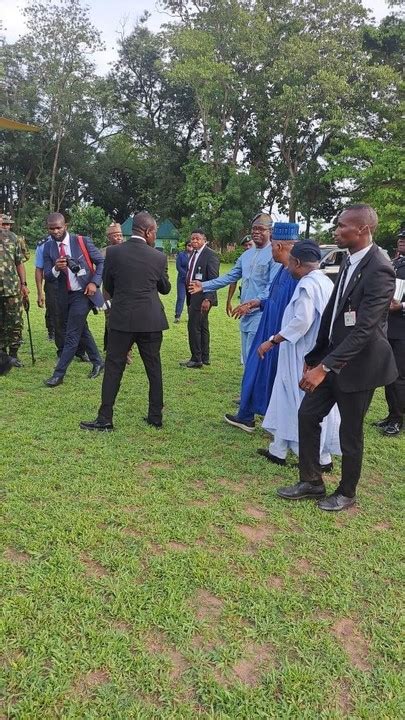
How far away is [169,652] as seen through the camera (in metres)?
2.24

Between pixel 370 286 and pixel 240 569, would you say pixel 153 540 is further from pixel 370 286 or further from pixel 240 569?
pixel 370 286

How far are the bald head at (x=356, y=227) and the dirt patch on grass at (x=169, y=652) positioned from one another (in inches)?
92.8

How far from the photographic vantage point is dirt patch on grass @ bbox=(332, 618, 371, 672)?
2260 mm

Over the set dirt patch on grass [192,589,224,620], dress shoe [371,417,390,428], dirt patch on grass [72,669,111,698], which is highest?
dress shoe [371,417,390,428]

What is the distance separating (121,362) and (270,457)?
152cm

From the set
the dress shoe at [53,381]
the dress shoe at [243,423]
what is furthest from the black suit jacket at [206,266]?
the dress shoe at [243,423]

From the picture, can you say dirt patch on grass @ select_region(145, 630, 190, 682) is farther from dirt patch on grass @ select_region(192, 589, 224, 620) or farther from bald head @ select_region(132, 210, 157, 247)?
bald head @ select_region(132, 210, 157, 247)

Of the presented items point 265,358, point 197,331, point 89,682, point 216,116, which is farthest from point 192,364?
point 216,116

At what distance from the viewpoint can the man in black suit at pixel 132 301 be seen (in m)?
4.46


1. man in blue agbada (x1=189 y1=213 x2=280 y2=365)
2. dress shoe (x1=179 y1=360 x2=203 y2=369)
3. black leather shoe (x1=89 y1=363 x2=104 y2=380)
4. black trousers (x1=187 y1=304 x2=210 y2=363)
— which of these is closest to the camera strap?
black leather shoe (x1=89 y1=363 x2=104 y2=380)

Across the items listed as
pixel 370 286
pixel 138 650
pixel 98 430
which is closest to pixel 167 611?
pixel 138 650

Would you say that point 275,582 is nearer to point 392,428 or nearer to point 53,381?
point 392,428

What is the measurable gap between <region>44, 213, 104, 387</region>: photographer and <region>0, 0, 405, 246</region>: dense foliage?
17.9 metres

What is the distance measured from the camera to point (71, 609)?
244 centimetres
